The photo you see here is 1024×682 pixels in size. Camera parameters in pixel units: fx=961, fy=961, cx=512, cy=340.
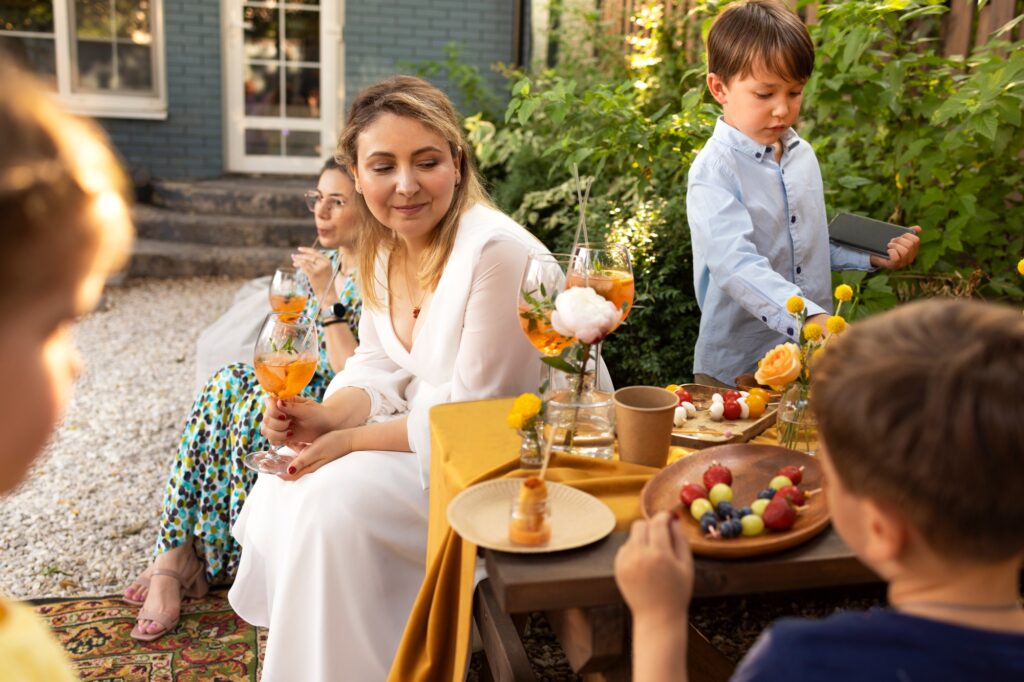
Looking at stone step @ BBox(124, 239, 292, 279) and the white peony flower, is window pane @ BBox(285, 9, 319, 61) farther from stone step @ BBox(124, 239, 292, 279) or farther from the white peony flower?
the white peony flower

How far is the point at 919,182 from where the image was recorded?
11.4ft

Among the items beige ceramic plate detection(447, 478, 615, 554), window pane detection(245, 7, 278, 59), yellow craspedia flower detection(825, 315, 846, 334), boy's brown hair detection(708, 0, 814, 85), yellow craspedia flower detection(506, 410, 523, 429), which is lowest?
beige ceramic plate detection(447, 478, 615, 554)

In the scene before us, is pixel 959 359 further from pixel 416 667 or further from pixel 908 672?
pixel 416 667

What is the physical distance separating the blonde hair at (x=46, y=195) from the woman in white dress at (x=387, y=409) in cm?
148

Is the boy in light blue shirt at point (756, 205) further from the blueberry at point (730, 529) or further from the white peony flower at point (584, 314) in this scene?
the blueberry at point (730, 529)

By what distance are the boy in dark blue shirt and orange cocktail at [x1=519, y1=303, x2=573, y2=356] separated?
2.40ft

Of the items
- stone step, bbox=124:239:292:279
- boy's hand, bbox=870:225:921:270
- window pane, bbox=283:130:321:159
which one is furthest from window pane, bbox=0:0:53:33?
boy's hand, bbox=870:225:921:270

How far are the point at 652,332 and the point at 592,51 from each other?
13.8 ft

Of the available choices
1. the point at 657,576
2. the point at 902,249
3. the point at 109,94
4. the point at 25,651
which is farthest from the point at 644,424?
the point at 109,94

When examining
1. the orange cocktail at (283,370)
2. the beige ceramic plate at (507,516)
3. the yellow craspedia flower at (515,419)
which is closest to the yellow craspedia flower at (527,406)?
the yellow craspedia flower at (515,419)

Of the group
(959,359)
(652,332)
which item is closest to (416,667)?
(959,359)

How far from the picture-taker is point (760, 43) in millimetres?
2504

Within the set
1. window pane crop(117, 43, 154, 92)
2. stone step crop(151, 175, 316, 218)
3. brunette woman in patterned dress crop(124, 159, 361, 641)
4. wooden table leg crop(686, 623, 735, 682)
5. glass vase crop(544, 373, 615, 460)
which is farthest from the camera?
window pane crop(117, 43, 154, 92)

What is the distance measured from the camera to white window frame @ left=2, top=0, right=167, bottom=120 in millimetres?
8750
